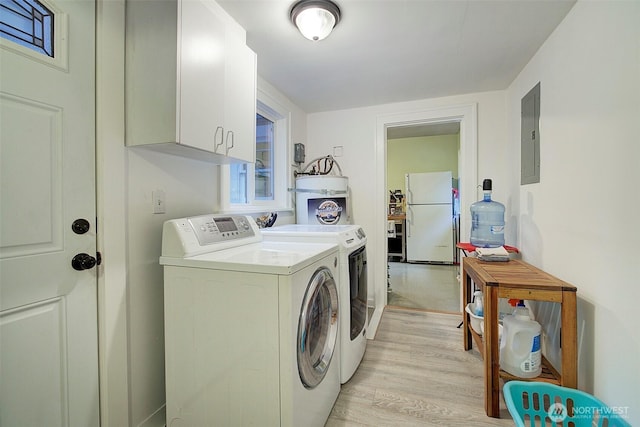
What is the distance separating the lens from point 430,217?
5.09m

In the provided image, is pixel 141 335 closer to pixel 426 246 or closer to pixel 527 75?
pixel 527 75

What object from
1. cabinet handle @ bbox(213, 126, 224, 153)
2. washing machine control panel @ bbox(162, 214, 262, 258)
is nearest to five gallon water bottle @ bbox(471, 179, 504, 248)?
washing machine control panel @ bbox(162, 214, 262, 258)

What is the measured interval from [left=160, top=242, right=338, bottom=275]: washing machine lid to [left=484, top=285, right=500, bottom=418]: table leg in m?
0.86

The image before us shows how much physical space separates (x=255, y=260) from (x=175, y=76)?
0.86 m

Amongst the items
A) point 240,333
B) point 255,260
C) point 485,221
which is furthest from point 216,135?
point 485,221

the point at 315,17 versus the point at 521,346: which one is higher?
the point at 315,17

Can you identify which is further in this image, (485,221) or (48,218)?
(485,221)

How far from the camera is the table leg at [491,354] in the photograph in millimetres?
1398

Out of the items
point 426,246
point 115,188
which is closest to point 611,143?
point 115,188

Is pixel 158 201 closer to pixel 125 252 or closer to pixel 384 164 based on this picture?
pixel 125 252

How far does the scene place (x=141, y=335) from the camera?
1.33 m

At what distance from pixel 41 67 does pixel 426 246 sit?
17.2 feet

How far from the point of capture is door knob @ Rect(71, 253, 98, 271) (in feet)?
3.59

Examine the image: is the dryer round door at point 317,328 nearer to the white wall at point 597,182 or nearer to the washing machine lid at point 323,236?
the washing machine lid at point 323,236
